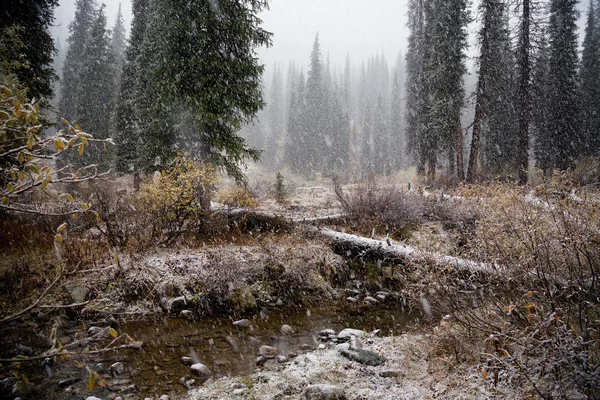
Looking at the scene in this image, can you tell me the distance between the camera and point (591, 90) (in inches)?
1141

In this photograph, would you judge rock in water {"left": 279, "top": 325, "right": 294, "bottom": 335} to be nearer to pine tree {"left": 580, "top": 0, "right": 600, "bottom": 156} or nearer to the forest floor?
the forest floor

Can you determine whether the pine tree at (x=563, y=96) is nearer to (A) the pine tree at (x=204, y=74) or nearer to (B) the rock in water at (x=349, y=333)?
(A) the pine tree at (x=204, y=74)

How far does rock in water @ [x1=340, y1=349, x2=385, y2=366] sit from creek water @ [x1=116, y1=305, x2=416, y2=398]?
2.54ft

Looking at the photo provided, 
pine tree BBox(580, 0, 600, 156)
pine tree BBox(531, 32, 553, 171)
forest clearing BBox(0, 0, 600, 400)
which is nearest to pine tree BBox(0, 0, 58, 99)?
forest clearing BBox(0, 0, 600, 400)

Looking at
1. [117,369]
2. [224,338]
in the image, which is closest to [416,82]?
[224,338]

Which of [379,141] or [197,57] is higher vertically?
[379,141]

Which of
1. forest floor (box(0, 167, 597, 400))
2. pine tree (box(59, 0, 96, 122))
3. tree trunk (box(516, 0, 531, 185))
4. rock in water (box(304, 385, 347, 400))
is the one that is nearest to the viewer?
rock in water (box(304, 385, 347, 400))

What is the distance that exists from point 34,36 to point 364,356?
1768cm

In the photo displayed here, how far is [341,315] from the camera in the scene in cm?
750

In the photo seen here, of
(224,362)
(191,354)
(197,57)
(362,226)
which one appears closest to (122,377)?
(191,354)

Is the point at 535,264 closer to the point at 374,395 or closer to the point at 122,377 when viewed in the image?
the point at 374,395

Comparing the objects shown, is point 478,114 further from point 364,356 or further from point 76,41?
point 76,41

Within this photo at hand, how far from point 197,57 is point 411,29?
23.6 metres

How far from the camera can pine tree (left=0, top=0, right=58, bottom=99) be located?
486 inches
